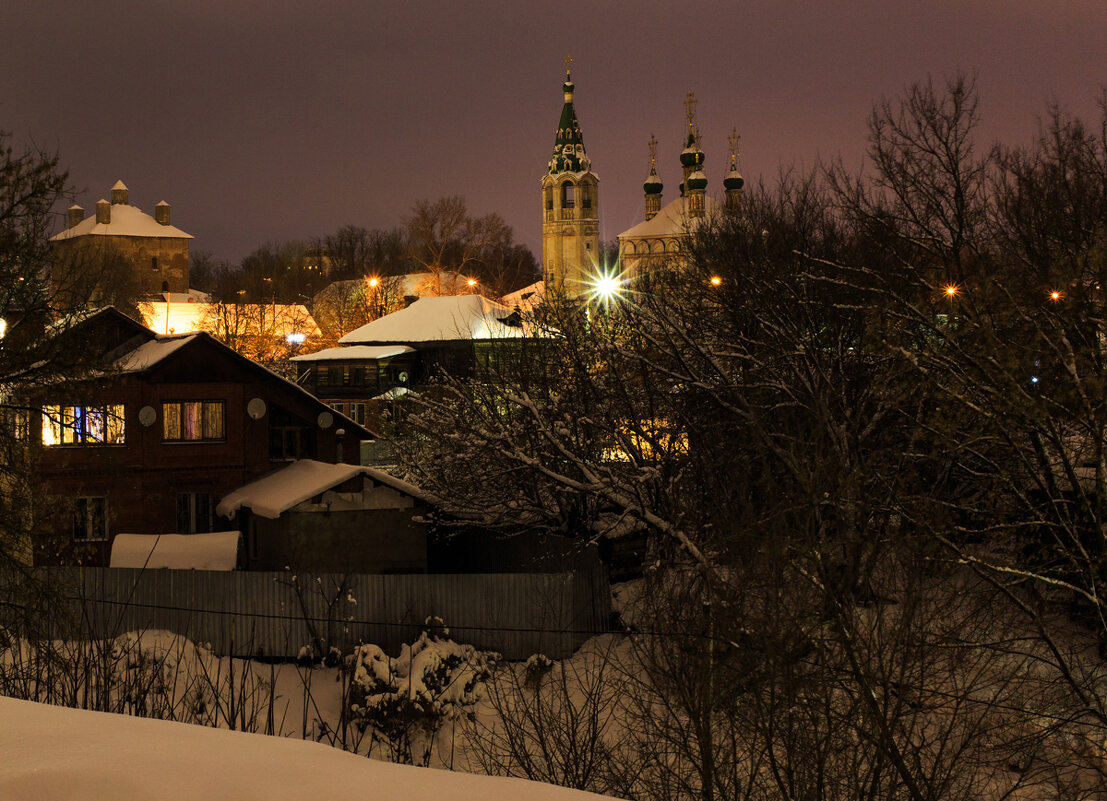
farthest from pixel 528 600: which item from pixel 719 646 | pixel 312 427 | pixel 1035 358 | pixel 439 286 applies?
pixel 439 286

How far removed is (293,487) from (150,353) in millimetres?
6961

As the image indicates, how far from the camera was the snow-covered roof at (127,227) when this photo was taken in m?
111

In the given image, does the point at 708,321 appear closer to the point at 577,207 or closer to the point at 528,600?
the point at 528,600

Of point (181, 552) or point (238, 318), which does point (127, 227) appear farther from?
point (181, 552)

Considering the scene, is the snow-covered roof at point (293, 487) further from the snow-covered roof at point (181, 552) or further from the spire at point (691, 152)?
the spire at point (691, 152)

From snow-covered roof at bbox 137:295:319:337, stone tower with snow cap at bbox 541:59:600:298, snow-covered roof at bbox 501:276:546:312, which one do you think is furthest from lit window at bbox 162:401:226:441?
stone tower with snow cap at bbox 541:59:600:298

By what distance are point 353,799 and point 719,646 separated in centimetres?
960

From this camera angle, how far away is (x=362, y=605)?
18719mm

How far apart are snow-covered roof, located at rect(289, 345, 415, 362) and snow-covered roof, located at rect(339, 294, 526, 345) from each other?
0.49 metres

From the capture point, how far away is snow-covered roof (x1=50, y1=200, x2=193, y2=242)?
365 feet

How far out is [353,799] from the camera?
4.08 metres

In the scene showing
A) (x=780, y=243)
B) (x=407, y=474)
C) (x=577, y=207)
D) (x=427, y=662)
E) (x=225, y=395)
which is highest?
(x=577, y=207)

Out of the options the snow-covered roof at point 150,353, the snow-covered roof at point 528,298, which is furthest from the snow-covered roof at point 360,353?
the snow-covered roof at point 150,353

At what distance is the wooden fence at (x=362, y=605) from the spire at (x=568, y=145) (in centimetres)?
7785
